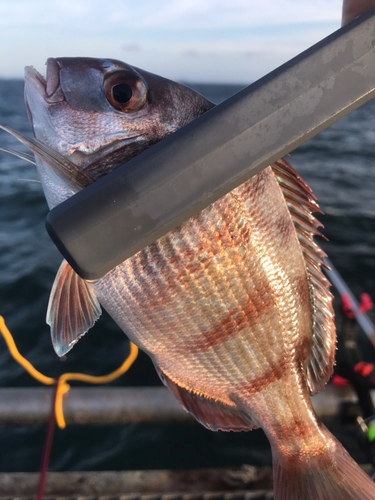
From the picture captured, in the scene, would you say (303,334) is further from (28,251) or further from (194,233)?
(28,251)

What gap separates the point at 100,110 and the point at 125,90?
0.09 meters

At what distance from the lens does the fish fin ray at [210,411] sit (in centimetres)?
129

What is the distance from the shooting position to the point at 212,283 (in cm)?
96

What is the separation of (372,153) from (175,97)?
14352mm

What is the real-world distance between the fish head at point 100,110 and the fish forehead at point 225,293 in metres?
0.28

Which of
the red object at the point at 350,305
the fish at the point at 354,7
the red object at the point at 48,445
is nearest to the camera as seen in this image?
the fish at the point at 354,7

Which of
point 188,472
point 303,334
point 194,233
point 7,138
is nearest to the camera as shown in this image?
point 194,233

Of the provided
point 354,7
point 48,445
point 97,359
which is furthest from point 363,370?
point 97,359

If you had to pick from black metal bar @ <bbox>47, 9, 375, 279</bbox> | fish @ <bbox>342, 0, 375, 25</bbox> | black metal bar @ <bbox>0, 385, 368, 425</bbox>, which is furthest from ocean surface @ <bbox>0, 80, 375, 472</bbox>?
fish @ <bbox>342, 0, 375, 25</bbox>

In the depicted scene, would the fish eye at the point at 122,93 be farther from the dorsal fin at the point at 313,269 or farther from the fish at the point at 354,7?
the fish at the point at 354,7

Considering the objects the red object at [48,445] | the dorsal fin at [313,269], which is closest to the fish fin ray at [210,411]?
the dorsal fin at [313,269]

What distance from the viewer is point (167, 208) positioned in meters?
0.57

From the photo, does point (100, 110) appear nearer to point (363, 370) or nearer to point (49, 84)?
point (49, 84)

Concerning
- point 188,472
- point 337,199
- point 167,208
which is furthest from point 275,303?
point 337,199
